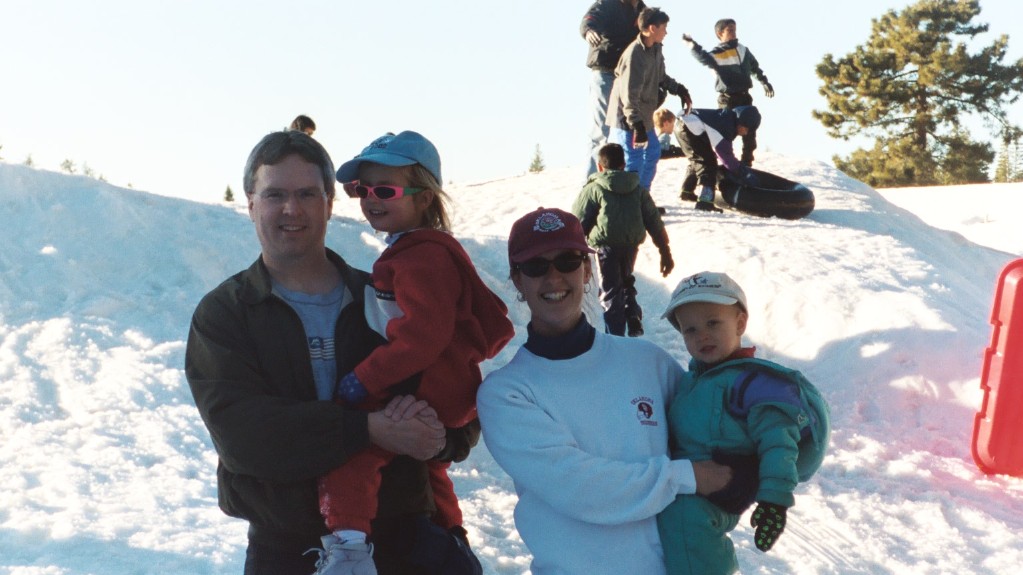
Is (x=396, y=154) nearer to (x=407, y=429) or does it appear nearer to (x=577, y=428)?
(x=407, y=429)

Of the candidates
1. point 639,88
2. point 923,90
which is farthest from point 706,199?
point 923,90

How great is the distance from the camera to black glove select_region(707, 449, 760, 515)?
91.5 inches

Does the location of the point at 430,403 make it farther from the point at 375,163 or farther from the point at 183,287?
the point at 183,287

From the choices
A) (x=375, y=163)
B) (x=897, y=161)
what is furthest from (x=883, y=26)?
(x=375, y=163)

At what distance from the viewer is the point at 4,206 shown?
985 centimetres

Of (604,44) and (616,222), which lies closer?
(616,222)

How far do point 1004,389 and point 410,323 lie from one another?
202 inches

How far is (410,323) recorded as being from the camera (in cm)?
246

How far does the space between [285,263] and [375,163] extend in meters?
0.42

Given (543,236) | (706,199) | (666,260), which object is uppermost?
(543,236)

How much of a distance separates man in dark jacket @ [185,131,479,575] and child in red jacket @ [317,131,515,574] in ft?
0.20

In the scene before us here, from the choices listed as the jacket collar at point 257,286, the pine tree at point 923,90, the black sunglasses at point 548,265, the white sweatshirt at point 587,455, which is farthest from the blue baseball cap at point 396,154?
the pine tree at point 923,90

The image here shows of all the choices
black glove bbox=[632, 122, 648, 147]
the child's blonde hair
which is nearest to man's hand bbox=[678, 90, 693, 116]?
black glove bbox=[632, 122, 648, 147]

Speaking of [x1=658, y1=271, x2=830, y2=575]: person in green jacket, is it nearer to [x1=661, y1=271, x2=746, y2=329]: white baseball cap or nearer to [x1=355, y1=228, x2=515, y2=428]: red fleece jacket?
[x1=661, y1=271, x2=746, y2=329]: white baseball cap
